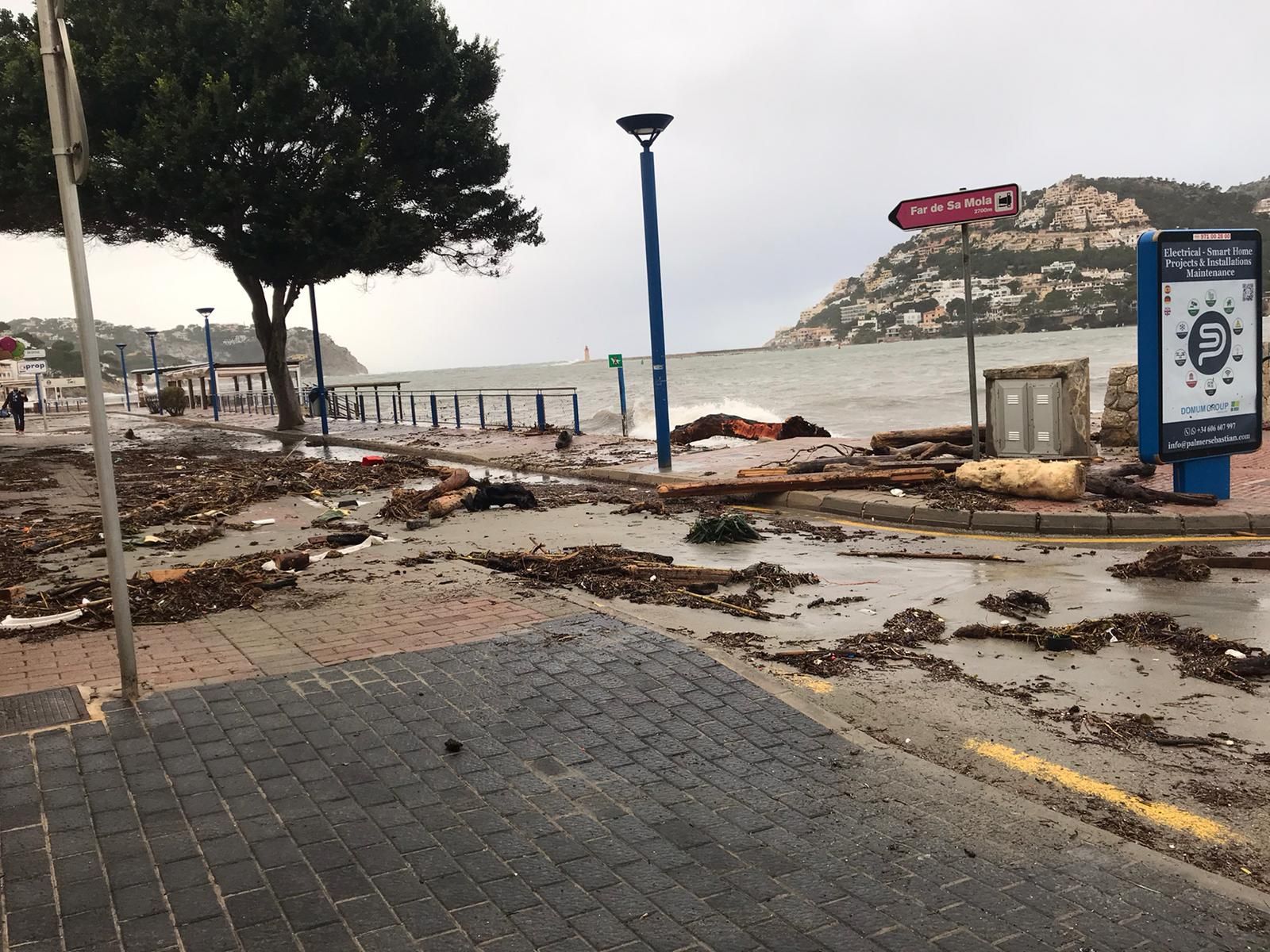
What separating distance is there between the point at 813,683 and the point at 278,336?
1264 inches

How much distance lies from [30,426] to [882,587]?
45743 mm

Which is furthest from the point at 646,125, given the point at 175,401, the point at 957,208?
the point at 175,401

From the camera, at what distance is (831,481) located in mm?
12398

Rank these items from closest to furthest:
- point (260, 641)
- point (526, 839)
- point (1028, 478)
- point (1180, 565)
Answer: point (526, 839), point (260, 641), point (1180, 565), point (1028, 478)

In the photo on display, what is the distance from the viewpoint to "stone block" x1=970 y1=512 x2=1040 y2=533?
33.0ft

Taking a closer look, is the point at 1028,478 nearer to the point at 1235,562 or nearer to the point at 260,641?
the point at 1235,562

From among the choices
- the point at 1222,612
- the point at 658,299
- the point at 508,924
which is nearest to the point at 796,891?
the point at 508,924

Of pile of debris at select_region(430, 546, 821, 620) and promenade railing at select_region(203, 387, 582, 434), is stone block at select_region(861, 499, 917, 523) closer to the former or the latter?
pile of debris at select_region(430, 546, 821, 620)

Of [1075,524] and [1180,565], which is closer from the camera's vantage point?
[1180,565]

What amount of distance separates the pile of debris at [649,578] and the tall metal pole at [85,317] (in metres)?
3.27

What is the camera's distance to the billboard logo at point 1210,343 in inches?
409

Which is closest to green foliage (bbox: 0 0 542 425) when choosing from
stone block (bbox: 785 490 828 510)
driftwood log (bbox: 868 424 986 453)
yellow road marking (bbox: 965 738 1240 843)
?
driftwood log (bbox: 868 424 986 453)

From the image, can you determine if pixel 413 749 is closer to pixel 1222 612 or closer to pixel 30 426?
pixel 1222 612

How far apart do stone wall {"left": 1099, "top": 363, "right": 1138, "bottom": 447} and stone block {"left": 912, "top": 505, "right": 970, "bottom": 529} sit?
6373 millimetres
